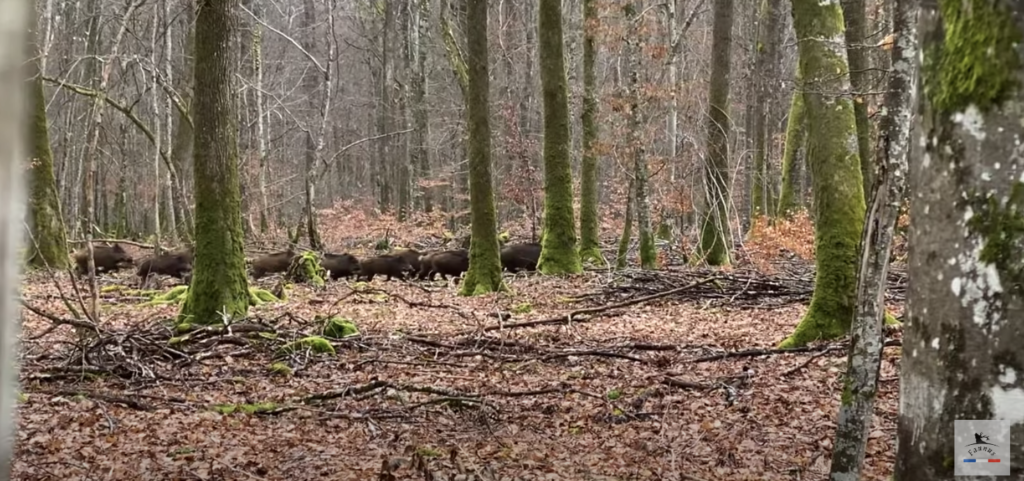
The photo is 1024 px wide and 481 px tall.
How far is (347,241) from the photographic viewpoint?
27.3 m

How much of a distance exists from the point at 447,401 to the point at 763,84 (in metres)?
18.9

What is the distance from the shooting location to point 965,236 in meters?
2.38

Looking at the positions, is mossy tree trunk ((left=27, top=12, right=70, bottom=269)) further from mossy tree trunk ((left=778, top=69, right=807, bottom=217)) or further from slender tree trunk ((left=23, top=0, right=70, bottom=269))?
mossy tree trunk ((left=778, top=69, right=807, bottom=217))

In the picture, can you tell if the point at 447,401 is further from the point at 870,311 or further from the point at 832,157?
the point at 832,157

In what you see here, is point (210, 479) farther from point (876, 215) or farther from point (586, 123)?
point (586, 123)

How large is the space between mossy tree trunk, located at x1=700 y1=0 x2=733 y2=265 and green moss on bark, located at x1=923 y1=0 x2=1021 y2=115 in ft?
41.5

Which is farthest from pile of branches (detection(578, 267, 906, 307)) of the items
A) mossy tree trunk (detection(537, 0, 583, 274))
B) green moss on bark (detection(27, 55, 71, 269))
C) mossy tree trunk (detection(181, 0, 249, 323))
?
green moss on bark (detection(27, 55, 71, 269))

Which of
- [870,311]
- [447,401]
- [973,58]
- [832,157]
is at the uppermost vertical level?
[973,58]

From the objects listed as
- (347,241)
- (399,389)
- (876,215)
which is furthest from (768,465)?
(347,241)

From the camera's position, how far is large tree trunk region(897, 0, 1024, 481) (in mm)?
2279

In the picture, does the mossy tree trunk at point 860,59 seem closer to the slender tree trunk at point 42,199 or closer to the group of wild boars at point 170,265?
the group of wild boars at point 170,265

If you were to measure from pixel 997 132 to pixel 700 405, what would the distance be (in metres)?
4.67

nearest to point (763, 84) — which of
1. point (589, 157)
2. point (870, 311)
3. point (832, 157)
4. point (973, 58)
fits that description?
point (589, 157)

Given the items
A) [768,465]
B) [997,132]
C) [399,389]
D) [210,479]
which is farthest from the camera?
[399,389]
